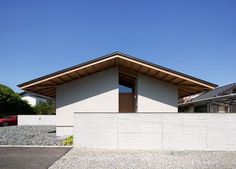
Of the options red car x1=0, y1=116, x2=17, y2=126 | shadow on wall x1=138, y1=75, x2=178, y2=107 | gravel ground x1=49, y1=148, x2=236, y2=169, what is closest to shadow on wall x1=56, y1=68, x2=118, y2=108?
shadow on wall x1=138, y1=75, x2=178, y2=107

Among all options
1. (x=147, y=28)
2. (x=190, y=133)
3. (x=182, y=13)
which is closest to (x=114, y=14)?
(x=147, y=28)

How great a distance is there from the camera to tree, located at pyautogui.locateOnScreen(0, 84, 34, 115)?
28594 mm

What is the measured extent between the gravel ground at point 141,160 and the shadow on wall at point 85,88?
3.91 m

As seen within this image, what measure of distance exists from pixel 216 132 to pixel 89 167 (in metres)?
6.15

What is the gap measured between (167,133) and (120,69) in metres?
4.86

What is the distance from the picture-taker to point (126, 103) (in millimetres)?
14836

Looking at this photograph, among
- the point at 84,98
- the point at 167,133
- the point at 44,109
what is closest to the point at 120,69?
the point at 84,98

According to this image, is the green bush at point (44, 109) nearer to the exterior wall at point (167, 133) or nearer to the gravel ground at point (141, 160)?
the exterior wall at point (167, 133)

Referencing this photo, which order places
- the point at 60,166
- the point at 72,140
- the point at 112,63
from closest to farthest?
the point at 60,166
the point at 72,140
the point at 112,63

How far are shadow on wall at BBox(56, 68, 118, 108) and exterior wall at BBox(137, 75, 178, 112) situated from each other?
1521 millimetres

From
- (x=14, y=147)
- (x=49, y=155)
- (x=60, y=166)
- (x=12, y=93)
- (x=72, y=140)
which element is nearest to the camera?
(x=60, y=166)

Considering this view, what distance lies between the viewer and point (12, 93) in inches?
1182

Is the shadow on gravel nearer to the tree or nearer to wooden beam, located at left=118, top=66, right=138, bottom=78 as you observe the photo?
wooden beam, located at left=118, top=66, right=138, bottom=78

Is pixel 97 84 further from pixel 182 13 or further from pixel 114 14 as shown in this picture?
pixel 182 13
